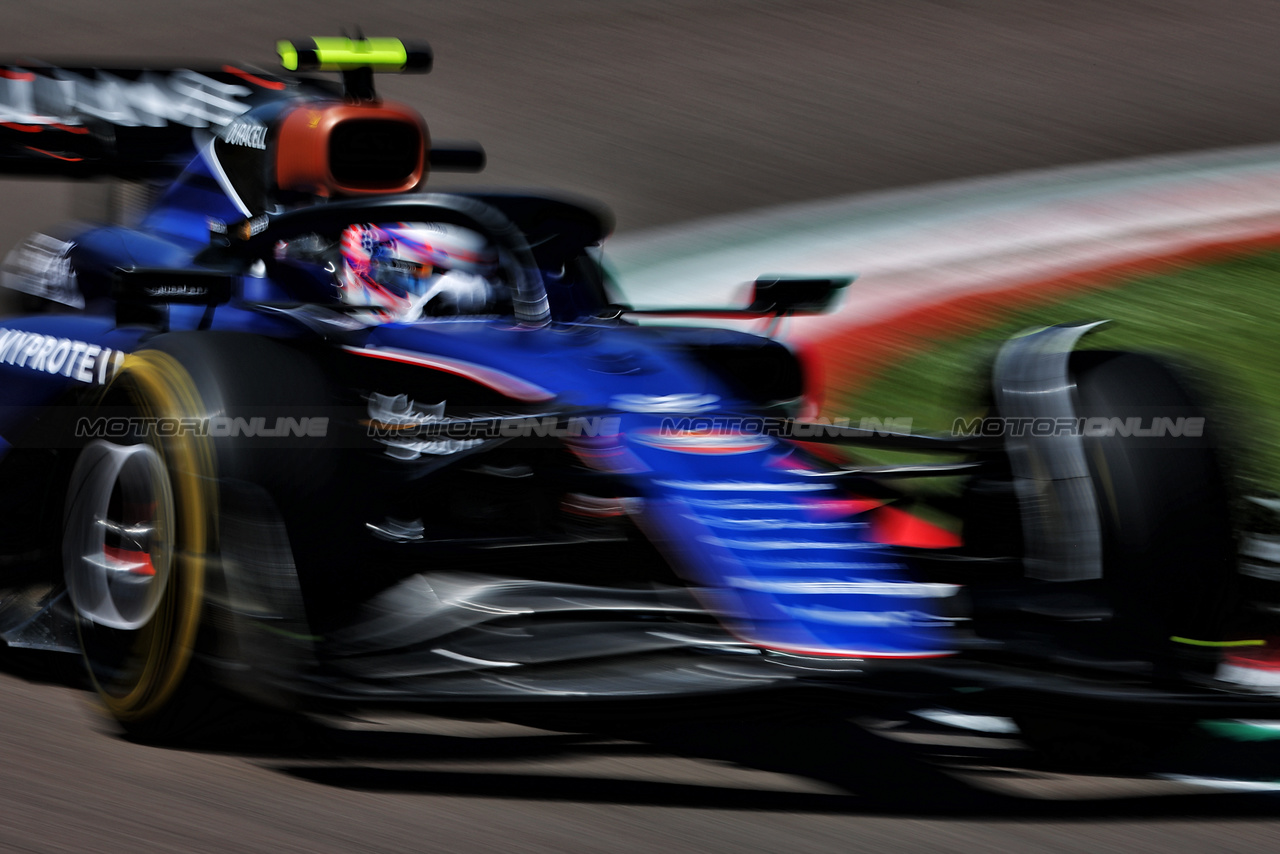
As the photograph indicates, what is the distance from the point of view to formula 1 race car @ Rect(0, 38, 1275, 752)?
3.05 metres

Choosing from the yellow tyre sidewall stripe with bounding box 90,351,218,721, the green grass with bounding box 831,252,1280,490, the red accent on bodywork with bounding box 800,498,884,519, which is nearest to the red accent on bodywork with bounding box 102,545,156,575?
the yellow tyre sidewall stripe with bounding box 90,351,218,721

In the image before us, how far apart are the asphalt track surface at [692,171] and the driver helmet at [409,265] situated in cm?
126

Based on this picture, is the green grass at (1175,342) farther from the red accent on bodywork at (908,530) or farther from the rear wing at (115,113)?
the rear wing at (115,113)

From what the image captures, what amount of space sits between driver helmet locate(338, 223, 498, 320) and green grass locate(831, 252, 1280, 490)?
2.49m

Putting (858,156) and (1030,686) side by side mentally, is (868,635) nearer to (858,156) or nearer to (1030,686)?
(1030,686)

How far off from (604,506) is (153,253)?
6.82 feet

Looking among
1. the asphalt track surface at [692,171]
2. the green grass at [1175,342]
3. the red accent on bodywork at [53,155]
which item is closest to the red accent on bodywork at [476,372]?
the asphalt track surface at [692,171]

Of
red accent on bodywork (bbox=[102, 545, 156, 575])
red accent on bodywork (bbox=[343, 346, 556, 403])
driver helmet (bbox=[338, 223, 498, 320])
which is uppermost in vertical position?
driver helmet (bbox=[338, 223, 498, 320])

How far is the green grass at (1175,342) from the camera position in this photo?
6539 mm

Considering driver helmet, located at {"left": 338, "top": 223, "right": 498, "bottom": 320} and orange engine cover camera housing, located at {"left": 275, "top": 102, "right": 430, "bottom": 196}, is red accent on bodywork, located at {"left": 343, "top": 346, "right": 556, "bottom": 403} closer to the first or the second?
driver helmet, located at {"left": 338, "top": 223, "right": 498, "bottom": 320}

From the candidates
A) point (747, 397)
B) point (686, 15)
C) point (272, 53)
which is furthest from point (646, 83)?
point (747, 397)

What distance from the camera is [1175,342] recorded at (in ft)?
23.6

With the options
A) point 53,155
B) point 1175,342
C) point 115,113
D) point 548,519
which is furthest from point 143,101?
point 1175,342

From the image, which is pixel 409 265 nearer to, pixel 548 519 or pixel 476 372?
pixel 476 372
